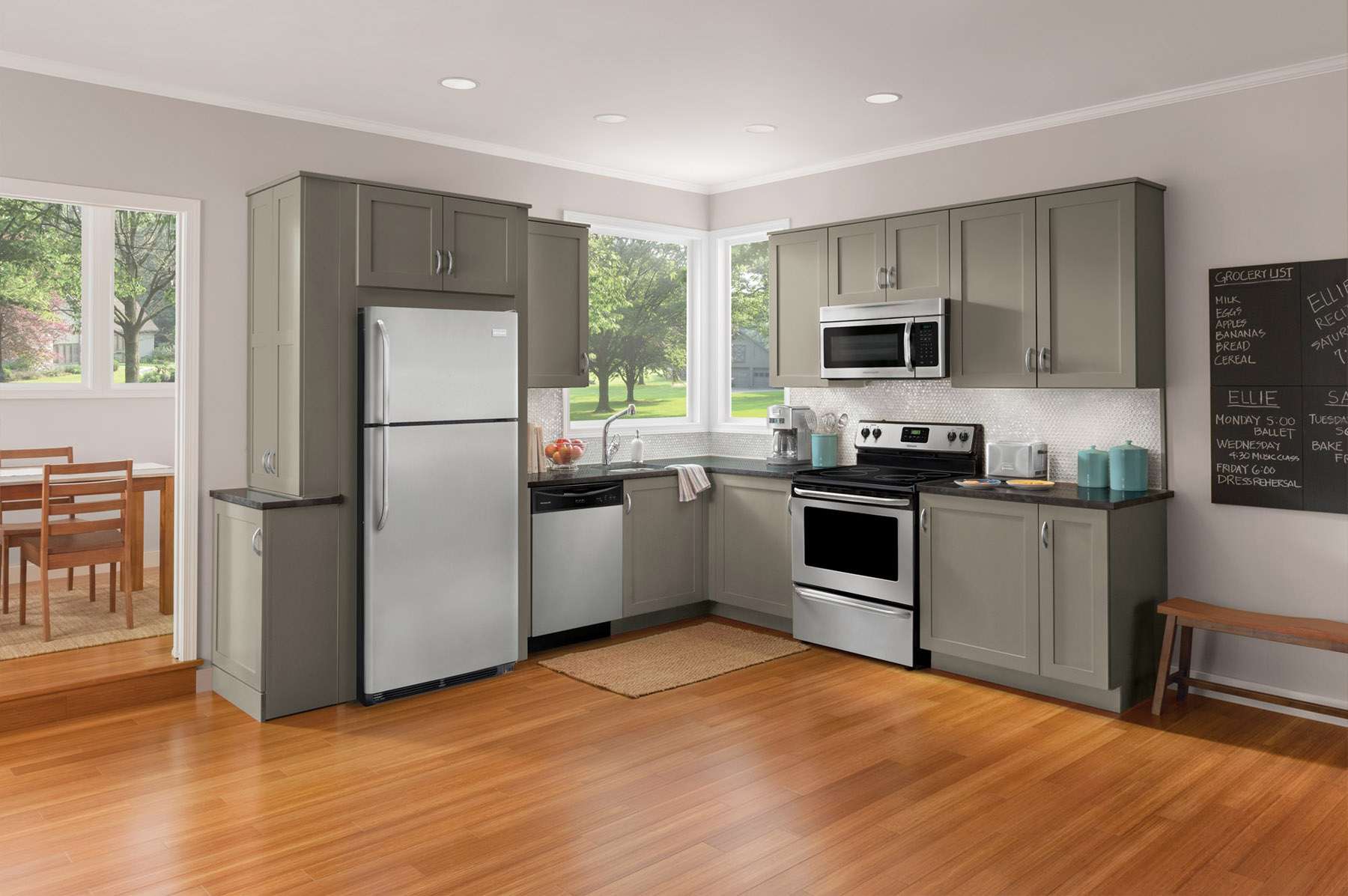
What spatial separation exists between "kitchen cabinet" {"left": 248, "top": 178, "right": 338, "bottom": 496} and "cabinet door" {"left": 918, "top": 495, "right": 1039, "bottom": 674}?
2.74 meters

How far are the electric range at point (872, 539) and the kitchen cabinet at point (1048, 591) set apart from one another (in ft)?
0.34

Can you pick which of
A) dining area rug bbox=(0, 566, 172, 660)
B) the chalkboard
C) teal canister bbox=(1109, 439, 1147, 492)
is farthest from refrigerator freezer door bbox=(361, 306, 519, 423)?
the chalkboard

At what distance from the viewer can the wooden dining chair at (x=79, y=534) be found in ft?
15.8

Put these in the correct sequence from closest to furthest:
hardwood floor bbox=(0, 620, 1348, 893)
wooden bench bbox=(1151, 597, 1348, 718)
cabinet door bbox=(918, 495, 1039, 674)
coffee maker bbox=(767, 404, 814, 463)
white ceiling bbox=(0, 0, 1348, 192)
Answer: hardwood floor bbox=(0, 620, 1348, 893), white ceiling bbox=(0, 0, 1348, 192), wooden bench bbox=(1151, 597, 1348, 718), cabinet door bbox=(918, 495, 1039, 674), coffee maker bbox=(767, 404, 814, 463)

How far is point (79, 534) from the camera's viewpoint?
5062mm

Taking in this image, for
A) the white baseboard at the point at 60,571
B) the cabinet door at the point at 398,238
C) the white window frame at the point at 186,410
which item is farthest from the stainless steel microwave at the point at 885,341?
the white baseboard at the point at 60,571

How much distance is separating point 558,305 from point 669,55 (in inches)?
68.1

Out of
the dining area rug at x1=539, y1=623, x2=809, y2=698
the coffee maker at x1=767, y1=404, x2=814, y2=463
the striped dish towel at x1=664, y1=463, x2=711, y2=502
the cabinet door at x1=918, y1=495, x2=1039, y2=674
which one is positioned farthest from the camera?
the coffee maker at x1=767, y1=404, x2=814, y2=463

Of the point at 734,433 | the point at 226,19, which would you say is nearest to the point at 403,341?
the point at 226,19

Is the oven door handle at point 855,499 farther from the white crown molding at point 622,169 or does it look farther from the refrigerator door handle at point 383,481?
the refrigerator door handle at point 383,481

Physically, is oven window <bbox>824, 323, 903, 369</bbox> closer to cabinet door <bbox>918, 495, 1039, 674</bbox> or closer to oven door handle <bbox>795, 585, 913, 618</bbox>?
cabinet door <bbox>918, 495, 1039, 674</bbox>

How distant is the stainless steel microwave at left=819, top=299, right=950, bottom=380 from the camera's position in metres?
4.77

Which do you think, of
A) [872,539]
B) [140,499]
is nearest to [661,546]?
[872,539]

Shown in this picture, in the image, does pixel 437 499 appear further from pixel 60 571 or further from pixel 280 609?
pixel 60 571
